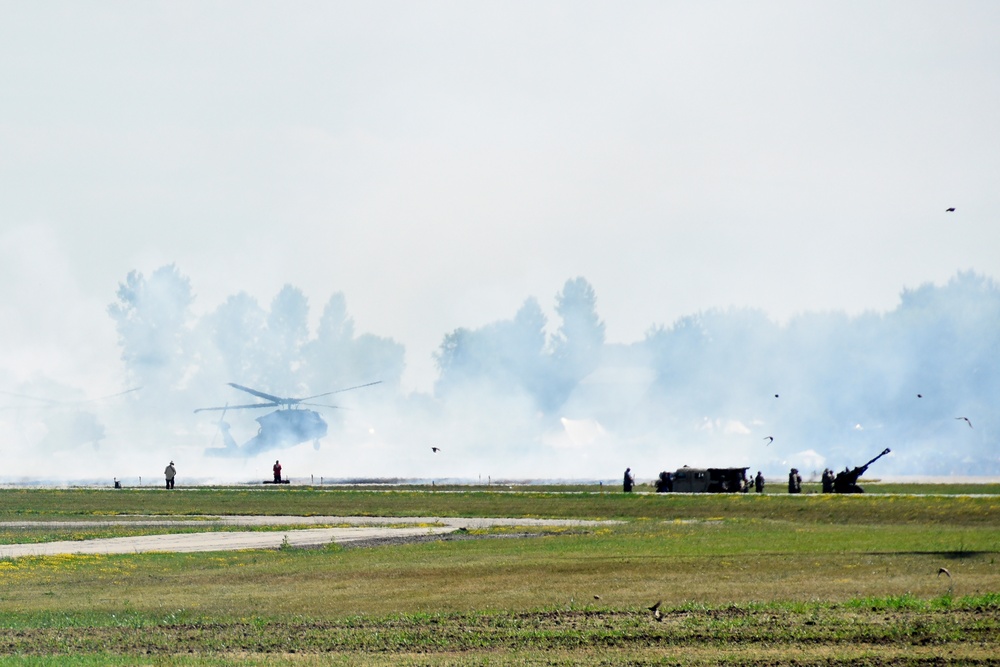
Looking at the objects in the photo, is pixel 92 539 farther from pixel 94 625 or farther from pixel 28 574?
pixel 94 625

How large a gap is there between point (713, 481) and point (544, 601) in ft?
181

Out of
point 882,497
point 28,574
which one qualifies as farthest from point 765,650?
point 882,497

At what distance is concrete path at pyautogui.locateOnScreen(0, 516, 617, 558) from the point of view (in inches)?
1816

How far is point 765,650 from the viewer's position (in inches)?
891

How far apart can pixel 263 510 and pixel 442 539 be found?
26863 millimetres

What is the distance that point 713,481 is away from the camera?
82.9 m

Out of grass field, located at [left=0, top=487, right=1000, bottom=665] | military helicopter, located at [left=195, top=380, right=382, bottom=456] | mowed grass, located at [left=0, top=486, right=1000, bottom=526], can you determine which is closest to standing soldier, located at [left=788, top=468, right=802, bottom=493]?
mowed grass, located at [left=0, top=486, right=1000, bottom=526]

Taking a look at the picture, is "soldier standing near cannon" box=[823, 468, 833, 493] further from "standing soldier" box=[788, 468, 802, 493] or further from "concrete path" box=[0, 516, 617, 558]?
"concrete path" box=[0, 516, 617, 558]

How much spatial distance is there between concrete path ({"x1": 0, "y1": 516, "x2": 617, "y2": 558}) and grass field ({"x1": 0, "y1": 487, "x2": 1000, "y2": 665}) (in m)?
3.17

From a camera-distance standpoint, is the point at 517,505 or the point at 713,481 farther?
the point at 713,481

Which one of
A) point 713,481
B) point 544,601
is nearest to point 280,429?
point 713,481

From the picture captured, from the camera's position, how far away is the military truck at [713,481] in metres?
82.4

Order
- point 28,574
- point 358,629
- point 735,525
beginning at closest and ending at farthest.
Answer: point 358,629, point 28,574, point 735,525

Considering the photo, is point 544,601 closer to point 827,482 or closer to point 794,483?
point 827,482
